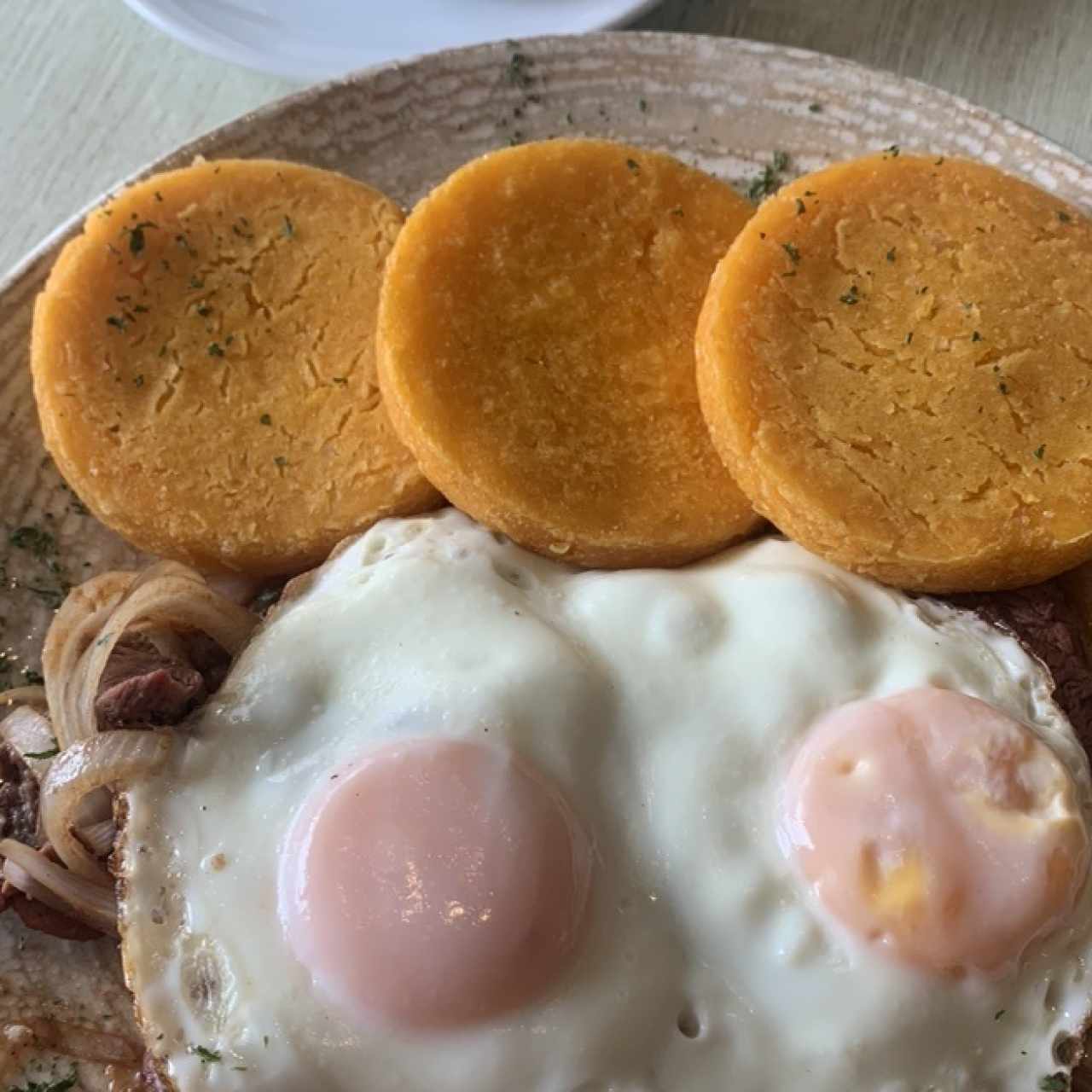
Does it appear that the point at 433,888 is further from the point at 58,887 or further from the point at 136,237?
the point at 136,237

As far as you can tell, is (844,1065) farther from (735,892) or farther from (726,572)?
(726,572)

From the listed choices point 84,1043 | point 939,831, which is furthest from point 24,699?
point 939,831

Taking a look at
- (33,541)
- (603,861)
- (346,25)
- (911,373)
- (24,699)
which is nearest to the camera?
(603,861)

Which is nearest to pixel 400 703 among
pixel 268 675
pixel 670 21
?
pixel 268 675

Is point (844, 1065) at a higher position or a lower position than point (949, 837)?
lower

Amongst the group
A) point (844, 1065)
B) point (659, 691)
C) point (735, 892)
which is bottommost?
point (844, 1065)

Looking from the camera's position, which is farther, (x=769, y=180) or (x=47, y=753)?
(x=769, y=180)

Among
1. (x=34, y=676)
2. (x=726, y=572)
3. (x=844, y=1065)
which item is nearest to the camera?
(x=844, y=1065)

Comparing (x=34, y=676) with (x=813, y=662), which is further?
(x=34, y=676)
